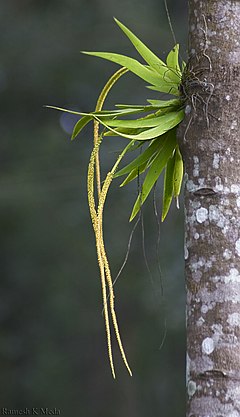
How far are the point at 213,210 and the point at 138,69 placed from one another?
392mm

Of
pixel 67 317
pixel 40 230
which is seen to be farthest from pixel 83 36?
pixel 67 317

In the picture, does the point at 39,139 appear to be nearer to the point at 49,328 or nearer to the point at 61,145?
the point at 61,145

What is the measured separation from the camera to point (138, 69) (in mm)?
1657

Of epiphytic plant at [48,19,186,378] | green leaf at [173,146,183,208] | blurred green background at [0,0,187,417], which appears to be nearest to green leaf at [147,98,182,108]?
epiphytic plant at [48,19,186,378]

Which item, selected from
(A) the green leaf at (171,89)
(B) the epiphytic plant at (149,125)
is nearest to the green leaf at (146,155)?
(B) the epiphytic plant at (149,125)

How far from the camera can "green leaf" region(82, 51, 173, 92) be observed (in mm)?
1641

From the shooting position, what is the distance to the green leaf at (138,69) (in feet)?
5.38

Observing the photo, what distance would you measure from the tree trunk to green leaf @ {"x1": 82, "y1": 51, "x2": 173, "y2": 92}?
0.14 meters

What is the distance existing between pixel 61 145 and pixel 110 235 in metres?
0.89

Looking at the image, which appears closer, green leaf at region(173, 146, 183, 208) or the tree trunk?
the tree trunk

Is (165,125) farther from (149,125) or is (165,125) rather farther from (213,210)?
(213,210)

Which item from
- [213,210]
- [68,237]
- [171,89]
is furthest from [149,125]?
[68,237]

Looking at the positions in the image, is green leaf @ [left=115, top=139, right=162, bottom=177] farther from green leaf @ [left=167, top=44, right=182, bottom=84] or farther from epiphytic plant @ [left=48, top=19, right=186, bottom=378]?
green leaf @ [left=167, top=44, right=182, bottom=84]

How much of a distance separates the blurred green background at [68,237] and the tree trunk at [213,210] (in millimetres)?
4818
